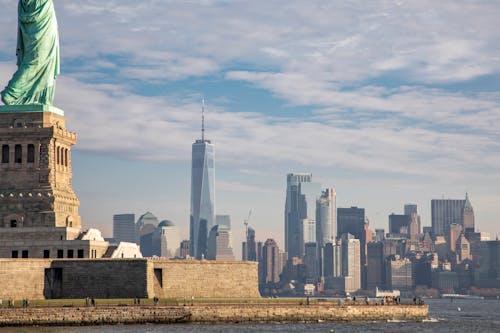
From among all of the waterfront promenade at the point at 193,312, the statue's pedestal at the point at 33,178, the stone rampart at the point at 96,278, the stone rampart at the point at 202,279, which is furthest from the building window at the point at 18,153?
the waterfront promenade at the point at 193,312

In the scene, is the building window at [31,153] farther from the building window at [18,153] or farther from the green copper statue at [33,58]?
the green copper statue at [33,58]

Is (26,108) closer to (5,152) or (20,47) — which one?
(5,152)

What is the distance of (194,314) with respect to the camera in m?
108

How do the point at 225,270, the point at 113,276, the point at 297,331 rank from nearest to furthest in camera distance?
the point at 297,331
the point at 113,276
the point at 225,270

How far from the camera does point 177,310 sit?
4203 inches

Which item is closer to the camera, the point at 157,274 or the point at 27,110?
the point at 157,274

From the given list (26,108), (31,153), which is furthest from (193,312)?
(26,108)

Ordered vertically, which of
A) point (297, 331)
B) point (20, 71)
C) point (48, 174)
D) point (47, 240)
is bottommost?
point (297, 331)

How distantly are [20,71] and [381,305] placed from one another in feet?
157

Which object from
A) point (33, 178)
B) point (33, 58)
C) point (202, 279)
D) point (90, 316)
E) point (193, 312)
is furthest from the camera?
point (33, 58)

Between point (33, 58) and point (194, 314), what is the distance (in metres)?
35.8

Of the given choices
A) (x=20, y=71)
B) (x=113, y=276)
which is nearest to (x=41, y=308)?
(x=113, y=276)

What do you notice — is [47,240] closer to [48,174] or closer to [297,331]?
[48,174]

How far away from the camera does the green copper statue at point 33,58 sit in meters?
123
